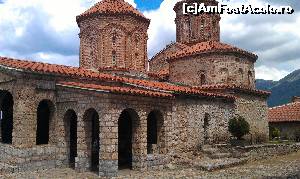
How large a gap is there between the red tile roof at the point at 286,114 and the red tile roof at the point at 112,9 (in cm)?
1526

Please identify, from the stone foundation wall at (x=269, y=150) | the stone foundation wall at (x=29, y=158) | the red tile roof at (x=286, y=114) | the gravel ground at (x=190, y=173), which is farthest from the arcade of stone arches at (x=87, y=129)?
the red tile roof at (x=286, y=114)

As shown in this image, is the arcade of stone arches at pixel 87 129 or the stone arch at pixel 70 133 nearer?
the arcade of stone arches at pixel 87 129

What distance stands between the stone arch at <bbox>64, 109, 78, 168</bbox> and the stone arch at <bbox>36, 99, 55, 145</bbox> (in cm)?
65

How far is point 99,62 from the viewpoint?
2183cm

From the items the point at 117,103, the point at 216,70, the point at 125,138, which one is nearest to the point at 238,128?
the point at 216,70

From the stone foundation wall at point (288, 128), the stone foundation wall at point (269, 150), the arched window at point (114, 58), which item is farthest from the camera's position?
the stone foundation wall at point (288, 128)

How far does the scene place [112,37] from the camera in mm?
21875

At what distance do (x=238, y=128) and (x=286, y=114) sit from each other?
14.2 meters

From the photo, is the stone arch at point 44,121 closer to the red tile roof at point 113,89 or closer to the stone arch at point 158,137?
the red tile roof at point 113,89

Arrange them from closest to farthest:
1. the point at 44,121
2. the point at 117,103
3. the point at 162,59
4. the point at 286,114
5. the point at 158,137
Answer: the point at 117,103
the point at 44,121
the point at 158,137
the point at 162,59
the point at 286,114

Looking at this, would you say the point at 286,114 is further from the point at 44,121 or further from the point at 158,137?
the point at 44,121

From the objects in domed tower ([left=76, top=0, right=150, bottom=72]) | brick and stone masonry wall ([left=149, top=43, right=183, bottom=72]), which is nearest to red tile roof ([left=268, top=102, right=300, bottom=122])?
brick and stone masonry wall ([left=149, top=43, right=183, bottom=72])

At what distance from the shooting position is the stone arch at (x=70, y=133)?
578 inches

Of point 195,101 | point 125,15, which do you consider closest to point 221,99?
point 195,101
